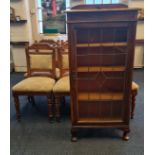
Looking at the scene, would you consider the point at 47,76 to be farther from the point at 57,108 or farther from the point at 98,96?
the point at 98,96

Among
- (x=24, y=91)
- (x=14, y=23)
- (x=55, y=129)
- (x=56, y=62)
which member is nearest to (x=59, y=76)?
(x=56, y=62)

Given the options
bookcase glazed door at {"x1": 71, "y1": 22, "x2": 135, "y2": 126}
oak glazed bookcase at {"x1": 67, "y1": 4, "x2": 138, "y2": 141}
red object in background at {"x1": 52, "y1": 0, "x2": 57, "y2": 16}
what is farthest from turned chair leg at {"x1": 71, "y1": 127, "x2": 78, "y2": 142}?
red object in background at {"x1": 52, "y1": 0, "x2": 57, "y2": 16}

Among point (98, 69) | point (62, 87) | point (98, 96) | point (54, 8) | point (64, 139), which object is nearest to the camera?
point (98, 69)

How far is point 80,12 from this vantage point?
1.71 meters

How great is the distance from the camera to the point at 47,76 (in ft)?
8.94

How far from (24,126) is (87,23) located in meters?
1.50

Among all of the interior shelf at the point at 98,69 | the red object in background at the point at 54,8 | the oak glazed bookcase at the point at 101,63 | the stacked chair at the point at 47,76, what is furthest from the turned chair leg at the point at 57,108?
the red object in background at the point at 54,8

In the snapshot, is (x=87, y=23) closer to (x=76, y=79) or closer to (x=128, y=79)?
(x=76, y=79)

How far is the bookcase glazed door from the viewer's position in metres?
1.85

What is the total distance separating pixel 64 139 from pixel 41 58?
44.0 inches

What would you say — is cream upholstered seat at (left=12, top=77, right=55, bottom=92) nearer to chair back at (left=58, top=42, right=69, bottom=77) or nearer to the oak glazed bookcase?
chair back at (left=58, top=42, right=69, bottom=77)

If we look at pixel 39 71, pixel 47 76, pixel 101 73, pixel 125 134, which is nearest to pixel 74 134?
pixel 125 134

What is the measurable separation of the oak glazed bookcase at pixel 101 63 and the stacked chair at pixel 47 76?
1.40 feet

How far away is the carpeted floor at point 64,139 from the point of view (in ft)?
6.59
